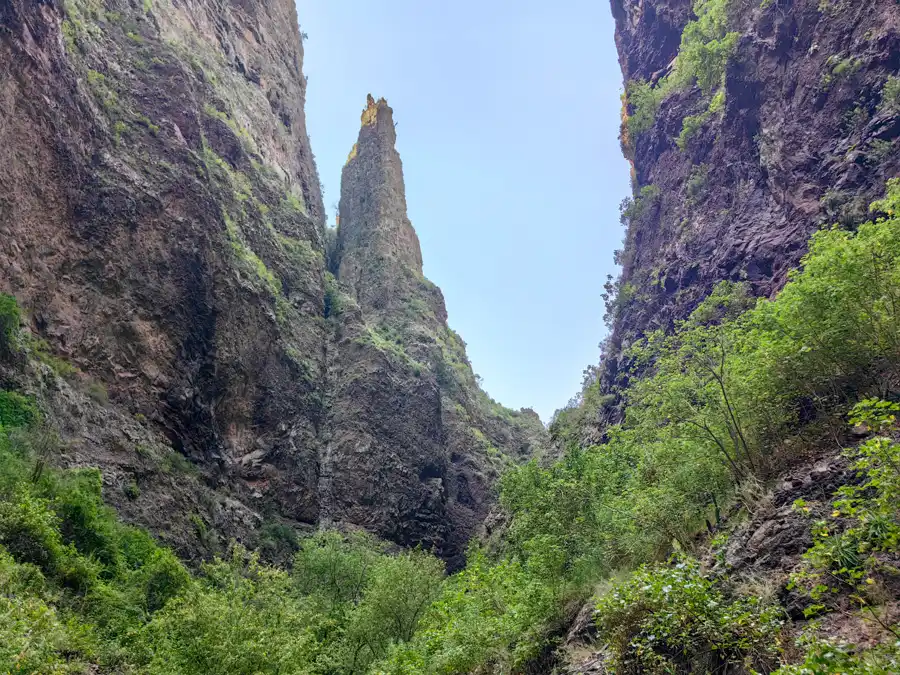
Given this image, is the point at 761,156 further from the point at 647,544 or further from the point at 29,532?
the point at 29,532

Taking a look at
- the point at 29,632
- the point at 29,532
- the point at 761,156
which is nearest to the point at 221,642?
the point at 29,632

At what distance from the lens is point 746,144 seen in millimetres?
38688

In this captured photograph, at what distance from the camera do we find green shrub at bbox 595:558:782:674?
6688 millimetres

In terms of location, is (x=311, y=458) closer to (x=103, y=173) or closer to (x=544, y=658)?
(x=103, y=173)

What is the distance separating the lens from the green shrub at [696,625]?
6688mm

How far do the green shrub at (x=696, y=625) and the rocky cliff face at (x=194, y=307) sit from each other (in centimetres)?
2458

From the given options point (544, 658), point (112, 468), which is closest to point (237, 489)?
point (112, 468)

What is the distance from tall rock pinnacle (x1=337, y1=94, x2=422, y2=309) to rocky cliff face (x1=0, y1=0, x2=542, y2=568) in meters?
2.87

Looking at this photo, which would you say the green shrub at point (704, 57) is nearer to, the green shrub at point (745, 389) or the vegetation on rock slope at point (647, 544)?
the green shrub at point (745, 389)

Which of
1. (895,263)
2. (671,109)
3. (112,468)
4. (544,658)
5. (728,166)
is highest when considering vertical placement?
(671,109)

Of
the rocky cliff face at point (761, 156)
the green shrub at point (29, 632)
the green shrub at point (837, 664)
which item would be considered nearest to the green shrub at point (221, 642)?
the green shrub at point (29, 632)

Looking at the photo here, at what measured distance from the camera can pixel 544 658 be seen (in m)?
11.6

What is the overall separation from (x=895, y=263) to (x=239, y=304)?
3632cm

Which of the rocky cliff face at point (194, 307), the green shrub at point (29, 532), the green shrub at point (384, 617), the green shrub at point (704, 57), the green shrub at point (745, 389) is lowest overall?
the green shrub at point (384, 617)
